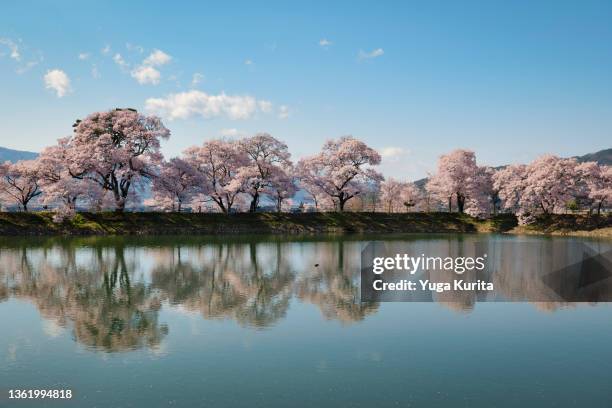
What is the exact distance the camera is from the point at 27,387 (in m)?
12.5

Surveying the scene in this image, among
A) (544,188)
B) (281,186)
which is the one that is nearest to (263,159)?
(281,186)

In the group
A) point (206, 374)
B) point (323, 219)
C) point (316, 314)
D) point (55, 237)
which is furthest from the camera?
point (323, 219)

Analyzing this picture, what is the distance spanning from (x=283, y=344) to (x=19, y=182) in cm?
6580

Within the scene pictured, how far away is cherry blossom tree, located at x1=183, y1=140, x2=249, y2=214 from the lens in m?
74.6

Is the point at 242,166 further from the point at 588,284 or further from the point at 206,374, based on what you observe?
the point at 206,374

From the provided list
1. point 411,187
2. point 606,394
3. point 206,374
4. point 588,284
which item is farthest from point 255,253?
point 411,187

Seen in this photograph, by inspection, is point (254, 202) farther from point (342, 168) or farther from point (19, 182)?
point (19, 182)

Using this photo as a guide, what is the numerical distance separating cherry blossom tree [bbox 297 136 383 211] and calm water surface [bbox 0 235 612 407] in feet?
168

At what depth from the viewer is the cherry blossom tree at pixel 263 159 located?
76.6m

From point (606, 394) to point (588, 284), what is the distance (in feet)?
58.7

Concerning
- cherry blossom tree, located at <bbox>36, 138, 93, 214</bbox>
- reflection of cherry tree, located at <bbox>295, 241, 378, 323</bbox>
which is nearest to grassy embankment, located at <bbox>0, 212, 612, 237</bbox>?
cherry blossom tree, located at <bbox>36, 138, 93, 214</bbox>

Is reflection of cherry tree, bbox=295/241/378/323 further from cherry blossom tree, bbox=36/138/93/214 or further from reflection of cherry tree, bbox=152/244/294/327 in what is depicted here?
cherry blossom tree, bbox=36/138/93/214

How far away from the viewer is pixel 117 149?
63.5m

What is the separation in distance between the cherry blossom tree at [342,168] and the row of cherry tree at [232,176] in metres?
0.16
